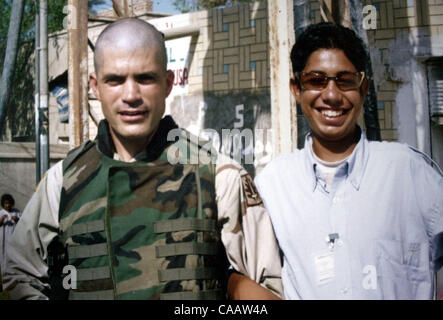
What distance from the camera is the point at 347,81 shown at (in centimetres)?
170

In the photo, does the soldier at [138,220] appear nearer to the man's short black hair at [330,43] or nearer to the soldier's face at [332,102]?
the soldier's face at [332,102]

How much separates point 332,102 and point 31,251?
1197 millimetres

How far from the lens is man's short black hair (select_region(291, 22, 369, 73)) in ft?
5.63

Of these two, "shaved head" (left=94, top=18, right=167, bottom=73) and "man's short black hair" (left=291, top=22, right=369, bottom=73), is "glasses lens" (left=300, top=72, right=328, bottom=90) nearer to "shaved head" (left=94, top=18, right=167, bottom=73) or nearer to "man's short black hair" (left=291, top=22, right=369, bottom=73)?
"man's short black hair" (left=291, top=22, right=369, bottom=73)

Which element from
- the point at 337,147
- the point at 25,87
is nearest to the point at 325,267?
the point at 337,147

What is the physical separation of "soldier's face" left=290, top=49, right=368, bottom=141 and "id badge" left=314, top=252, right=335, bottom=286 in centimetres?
43

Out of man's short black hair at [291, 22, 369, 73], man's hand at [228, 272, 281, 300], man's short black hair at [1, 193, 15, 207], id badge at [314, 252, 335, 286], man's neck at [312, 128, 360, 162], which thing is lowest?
man's hand at [228, 272, 281, 300]

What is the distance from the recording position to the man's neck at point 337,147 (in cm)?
173

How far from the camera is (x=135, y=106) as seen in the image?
5.42ft

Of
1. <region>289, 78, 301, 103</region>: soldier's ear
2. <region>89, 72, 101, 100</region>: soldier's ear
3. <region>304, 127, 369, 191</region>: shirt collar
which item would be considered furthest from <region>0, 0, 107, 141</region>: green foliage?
<region>304, 127, 369, 191</region>: shirt collar

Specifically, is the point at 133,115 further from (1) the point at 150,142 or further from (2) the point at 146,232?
(2) the point at 146,232

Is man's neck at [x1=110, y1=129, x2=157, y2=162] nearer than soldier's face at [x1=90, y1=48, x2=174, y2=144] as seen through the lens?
No

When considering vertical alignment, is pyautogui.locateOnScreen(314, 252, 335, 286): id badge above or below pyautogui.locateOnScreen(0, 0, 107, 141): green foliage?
below

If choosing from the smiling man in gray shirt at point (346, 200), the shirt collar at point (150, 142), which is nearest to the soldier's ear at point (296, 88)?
the smiling man in gray shirt at point (346, 200)
